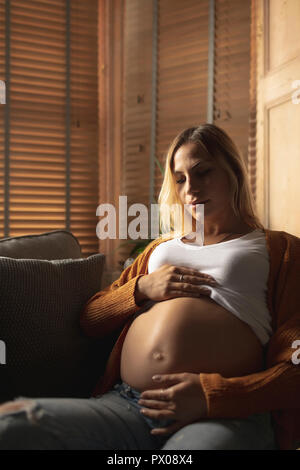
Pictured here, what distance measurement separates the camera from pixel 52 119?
294 centimetres

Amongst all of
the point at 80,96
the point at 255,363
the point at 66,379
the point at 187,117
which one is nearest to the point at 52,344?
the point at 66,379

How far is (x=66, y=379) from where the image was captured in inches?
54.8

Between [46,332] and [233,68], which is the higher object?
[233,68]

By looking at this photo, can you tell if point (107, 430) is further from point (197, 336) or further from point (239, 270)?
point (239, 270)

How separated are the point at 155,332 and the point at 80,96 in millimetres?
→ 2089

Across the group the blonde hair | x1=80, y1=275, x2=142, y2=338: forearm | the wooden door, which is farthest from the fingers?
the wooden door

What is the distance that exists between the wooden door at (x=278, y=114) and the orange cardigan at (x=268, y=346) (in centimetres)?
72

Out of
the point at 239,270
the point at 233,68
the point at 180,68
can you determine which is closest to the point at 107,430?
the point at 239,270

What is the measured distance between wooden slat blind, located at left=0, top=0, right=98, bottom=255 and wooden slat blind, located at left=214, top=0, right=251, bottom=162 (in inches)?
31.6

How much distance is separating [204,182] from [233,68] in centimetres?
137

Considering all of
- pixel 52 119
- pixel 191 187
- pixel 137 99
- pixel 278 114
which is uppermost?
pixel 137 99

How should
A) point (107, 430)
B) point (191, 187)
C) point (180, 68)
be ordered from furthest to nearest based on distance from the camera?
point (180, 68) → point (191, 187) → point (107, 430)

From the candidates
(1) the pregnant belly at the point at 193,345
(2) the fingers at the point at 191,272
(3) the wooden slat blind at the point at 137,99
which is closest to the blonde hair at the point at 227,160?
(2) the fingers at the point at 191,272

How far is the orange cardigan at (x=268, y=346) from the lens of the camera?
3.65ft
